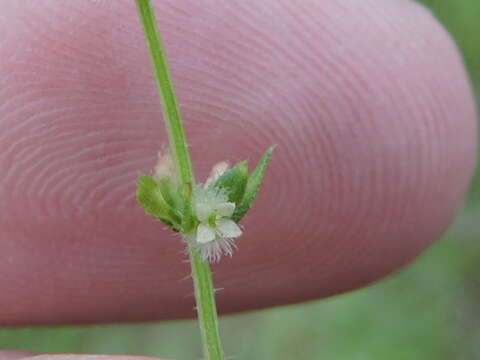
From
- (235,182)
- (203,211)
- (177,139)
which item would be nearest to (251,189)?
(235,182)

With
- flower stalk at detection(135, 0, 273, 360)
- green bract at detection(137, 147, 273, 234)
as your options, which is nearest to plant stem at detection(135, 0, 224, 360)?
flower stalk at detection(135, 0, 273, 360)

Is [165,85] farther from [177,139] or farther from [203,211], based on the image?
[203,211]

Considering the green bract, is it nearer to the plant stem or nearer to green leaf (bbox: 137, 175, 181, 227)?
green leaf (bbox: 137, 175, 181, 227)

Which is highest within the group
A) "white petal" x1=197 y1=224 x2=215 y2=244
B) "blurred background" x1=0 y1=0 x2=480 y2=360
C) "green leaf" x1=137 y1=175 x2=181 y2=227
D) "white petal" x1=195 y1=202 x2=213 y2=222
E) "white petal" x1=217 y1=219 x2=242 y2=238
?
"blurred background" x1=0 y1=0 x2=480 y2=360

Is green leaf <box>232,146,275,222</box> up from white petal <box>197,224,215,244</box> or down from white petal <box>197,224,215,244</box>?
up

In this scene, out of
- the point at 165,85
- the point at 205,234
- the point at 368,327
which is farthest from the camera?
the point at 368,327

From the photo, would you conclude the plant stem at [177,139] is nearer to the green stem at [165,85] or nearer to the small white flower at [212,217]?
the green stem at [165,85]
